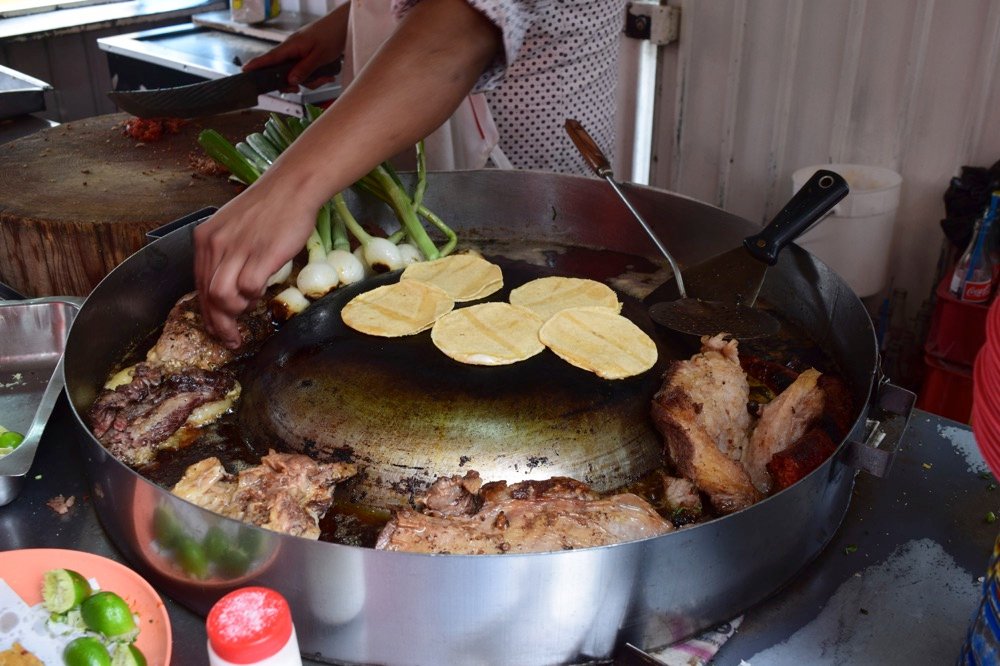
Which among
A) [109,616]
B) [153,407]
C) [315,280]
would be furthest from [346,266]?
[109,616]

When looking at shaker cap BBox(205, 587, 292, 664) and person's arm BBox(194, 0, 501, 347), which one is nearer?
shaker cap BBox(205, 587, 292, 664)

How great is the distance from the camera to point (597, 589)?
160cm

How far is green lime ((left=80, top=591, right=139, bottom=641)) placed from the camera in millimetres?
1632

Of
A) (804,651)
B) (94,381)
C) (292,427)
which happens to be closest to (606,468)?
(804,651)

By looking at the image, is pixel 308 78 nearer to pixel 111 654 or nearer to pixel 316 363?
pixel 316 363

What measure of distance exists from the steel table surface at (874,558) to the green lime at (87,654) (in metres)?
0.16

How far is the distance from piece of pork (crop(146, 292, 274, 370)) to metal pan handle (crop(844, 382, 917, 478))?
1.67 metres

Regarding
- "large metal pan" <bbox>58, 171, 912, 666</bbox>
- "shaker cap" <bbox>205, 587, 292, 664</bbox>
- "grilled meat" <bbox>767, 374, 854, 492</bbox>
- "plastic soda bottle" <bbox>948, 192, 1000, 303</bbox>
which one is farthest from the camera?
"plastic soda bottle" <bbox>948, 192, 1000, 303</bbox>

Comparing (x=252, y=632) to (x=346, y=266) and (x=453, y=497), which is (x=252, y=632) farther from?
(x=346, y=266)

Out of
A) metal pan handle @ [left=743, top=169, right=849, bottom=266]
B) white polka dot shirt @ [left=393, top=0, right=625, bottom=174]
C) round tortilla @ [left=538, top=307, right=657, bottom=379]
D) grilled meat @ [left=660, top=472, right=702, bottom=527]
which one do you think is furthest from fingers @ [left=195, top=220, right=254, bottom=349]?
white polka dot shirt @ [left=393, top=0, right=625, bottom=174]

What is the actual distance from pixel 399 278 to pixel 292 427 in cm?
76

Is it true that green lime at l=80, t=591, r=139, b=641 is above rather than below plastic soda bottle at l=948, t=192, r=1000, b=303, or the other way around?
above

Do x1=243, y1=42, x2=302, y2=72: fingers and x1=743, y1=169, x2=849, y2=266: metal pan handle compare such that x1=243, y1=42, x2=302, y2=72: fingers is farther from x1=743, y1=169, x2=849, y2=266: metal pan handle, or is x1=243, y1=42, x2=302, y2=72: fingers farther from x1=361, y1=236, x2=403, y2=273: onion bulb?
x1=743, y1=169, x2=849, y2=266: metal pan handle

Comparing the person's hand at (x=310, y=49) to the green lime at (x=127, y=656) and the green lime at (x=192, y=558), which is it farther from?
the green lime at (x=127, y=656)
